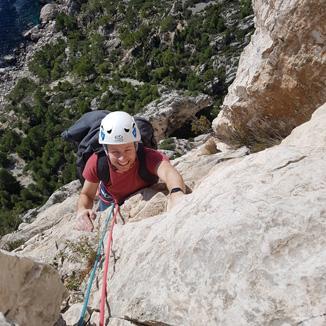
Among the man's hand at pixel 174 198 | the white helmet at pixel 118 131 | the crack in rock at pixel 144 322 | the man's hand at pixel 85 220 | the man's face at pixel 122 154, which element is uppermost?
the white helmet at pixel 118 131

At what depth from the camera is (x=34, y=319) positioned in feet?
10.8

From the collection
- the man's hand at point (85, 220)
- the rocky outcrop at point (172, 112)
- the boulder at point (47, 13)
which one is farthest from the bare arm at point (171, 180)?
the boulder at point (47, 13)

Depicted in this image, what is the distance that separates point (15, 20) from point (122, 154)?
108 metres

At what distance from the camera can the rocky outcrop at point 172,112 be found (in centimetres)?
3916

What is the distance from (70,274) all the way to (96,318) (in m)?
1.12

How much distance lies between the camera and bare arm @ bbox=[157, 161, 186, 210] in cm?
436

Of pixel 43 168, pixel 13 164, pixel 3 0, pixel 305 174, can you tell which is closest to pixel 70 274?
pixel 305 174

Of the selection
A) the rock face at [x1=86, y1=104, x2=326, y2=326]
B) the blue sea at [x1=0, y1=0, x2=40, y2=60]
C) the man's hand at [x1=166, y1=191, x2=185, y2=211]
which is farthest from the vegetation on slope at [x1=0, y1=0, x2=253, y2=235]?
the rock face at [x1=86, y1=104, x2=326, y2=326]

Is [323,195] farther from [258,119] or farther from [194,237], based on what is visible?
[258,119]

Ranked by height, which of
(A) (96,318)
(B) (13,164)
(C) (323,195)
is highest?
(C) (323,195)

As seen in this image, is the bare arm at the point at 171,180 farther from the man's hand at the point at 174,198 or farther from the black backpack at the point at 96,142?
the black backpack at the point at 96,142

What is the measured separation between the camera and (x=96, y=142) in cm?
536

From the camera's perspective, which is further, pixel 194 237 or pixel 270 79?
pixel 270 79

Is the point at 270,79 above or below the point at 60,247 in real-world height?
above
